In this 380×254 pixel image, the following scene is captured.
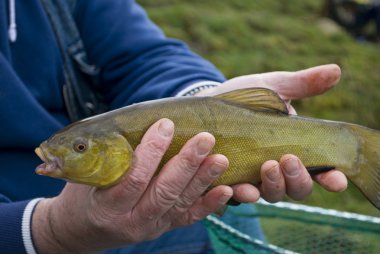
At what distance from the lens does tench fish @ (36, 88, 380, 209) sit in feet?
4.62

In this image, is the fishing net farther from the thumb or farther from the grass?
the grass

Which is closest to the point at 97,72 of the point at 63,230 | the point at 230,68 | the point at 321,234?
the point at 63,230

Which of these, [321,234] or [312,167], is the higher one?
[312,167]

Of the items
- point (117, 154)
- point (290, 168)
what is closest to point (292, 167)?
point (290, 168)

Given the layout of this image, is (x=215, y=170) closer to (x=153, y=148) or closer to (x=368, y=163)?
(x=153, y=148)

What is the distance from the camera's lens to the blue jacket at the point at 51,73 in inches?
71.3

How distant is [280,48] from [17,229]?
14.2 ft

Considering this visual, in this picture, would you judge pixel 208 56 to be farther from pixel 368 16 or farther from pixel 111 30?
pixel 368 16

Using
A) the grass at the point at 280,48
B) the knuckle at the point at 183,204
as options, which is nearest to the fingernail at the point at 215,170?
the knuckle at the point at 183,204

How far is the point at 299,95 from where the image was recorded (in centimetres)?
171

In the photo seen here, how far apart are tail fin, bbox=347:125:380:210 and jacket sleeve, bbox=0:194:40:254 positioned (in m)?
0.81

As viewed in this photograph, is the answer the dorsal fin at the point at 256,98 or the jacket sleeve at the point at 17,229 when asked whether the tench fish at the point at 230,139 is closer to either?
the dorsal fin at the point at 256,98

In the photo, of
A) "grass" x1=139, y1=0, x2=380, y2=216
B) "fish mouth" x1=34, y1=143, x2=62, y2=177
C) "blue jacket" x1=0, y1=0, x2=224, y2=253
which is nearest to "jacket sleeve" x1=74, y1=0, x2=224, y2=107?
"blue jacket" x1=0, y1=0, x2=224, y2=253

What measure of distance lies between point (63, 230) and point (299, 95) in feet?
2.29
